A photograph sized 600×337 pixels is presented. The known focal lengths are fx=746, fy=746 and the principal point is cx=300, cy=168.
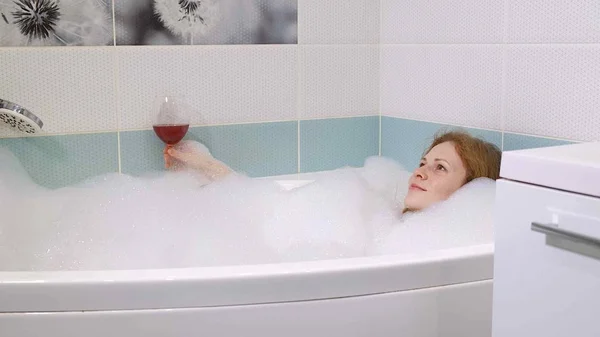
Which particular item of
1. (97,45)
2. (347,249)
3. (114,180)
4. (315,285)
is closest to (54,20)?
(97,45)

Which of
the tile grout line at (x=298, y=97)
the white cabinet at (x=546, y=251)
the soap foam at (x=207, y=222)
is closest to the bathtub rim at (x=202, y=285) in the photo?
the white cabinet at (x=546, y=251)

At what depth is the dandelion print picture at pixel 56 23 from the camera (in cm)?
196

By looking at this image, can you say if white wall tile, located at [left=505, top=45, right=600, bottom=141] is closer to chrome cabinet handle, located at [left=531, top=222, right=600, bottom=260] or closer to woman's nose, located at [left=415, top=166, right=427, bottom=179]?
woman's nose, located at [left=415, top=166, right=427, bottom=179]

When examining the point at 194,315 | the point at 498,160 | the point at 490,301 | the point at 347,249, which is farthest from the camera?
the point at 498,160

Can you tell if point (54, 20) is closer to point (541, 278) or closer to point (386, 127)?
point (386, 127)

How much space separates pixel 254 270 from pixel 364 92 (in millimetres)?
1376

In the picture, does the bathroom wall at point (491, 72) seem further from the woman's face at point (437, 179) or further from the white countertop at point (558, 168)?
the white countertop at point (558, 168)

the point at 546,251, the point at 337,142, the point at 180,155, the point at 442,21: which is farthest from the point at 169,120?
the point at 546,251

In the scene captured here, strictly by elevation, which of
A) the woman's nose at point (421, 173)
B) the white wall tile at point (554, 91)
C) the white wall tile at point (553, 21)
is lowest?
the woman's nose at point (421, 173)

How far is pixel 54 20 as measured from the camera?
2014 mm

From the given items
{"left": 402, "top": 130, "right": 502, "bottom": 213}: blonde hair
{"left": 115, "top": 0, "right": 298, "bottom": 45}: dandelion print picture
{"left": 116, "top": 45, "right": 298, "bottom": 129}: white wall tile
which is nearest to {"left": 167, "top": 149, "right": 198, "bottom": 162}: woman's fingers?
{"left": 116, "top": 45, "right": 298, "bottom": 129}: white wall tile

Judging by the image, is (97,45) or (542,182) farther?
(97,45)

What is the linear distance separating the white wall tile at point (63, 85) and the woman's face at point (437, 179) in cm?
87

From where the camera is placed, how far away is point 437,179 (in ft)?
6.47
